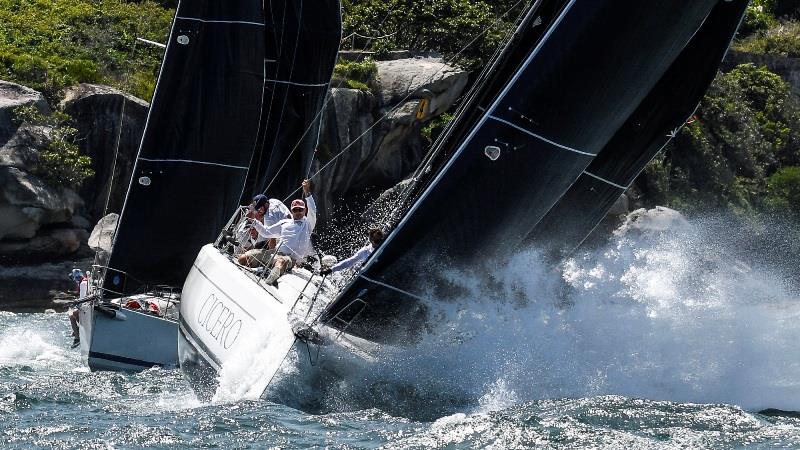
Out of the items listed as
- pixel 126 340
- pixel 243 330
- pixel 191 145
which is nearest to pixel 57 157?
pixel 191 145

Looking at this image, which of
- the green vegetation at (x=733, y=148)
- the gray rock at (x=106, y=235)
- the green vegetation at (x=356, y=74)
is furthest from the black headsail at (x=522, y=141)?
the green vegetation at (x=733, y=148)

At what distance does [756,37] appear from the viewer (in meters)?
34.9

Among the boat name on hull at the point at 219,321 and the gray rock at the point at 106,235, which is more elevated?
the boat name on hull at the point at 219,321

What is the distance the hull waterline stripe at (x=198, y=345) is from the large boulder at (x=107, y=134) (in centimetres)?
1071

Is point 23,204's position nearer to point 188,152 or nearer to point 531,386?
point 188,152

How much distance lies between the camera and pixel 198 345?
12305 mm

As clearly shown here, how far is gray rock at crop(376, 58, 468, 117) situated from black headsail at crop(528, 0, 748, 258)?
12.6m

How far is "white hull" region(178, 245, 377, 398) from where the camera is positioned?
1046 centimetres

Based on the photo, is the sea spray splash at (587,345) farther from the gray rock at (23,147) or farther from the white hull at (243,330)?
the gray rock at (23,147)

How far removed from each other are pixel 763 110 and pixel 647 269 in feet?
71.1

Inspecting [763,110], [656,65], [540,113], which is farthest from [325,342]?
[763,110]

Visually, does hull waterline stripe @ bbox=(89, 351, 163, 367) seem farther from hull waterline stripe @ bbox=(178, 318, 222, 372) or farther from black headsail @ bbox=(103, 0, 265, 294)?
hull waterline stripe @ bbox=(178, 318, 222, 372)

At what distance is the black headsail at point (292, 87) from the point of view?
17156mm

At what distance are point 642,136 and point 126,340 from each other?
19.9 feet
